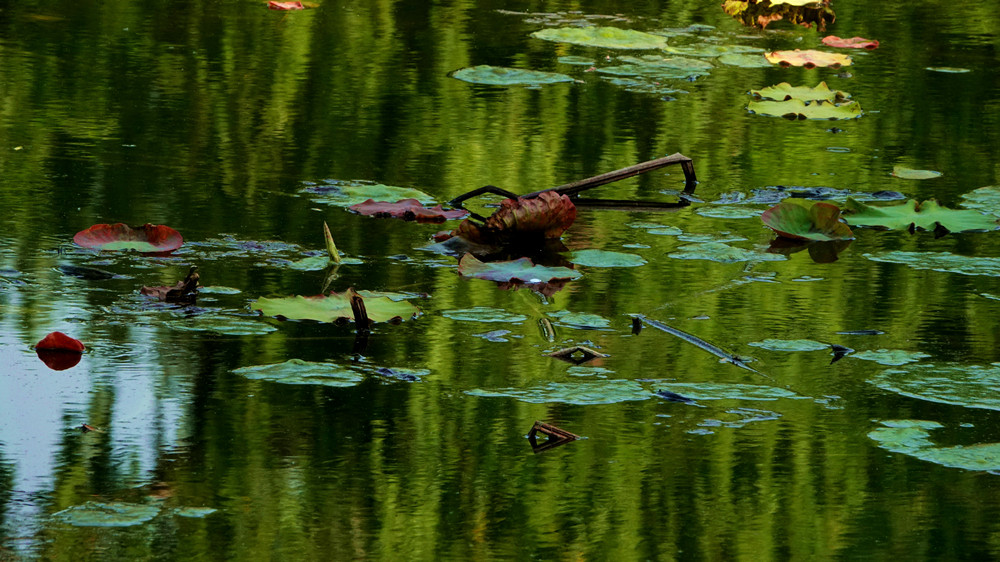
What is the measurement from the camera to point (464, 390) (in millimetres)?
2037

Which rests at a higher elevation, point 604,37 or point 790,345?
point 604,37

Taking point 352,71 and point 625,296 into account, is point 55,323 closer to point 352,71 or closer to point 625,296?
point 625,296

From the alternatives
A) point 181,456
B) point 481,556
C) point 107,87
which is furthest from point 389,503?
point 107,87

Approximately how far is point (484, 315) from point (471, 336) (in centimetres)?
12

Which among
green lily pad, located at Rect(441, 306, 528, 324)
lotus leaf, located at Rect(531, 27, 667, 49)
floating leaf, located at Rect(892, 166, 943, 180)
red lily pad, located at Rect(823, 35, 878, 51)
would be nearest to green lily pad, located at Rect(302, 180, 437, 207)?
green lily pad, located at Rect(441, 306, 528, 324)

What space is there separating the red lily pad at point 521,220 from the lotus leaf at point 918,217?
0.67 meters

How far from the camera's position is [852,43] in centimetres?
521

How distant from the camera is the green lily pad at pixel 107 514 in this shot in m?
1.58

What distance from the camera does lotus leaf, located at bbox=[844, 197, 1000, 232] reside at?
3.02 meters

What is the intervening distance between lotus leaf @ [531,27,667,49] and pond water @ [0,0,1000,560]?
566mm

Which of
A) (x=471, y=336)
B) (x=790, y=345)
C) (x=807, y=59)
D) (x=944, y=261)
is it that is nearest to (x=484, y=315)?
(x=471, y=336)

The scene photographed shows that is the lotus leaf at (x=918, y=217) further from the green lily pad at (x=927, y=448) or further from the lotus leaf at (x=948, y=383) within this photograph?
the green lily pad at (x=927, y=448)

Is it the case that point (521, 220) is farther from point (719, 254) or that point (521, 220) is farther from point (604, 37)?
point (604, 37)

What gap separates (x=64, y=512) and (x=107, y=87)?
8.42 feet
